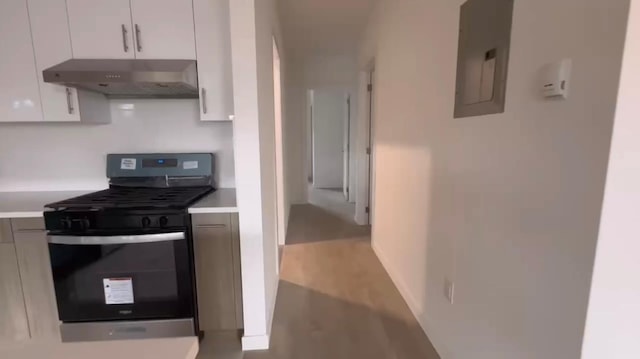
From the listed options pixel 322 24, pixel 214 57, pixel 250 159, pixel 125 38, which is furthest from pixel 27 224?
pixel 322 24

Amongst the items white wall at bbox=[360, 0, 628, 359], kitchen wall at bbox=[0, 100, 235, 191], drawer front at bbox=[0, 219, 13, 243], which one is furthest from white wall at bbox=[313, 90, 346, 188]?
drawer front at bbox=[0, 219, 13, 243]

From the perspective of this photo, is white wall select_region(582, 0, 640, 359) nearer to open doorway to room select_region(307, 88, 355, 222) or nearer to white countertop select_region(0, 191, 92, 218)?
white countertop select_region(0, 191, 92, 218)

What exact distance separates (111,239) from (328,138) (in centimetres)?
626

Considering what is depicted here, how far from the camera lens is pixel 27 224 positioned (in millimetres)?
1829

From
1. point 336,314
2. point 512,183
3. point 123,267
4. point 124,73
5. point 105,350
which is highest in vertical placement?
point 124,73

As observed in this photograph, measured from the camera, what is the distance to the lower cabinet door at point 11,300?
1859mm

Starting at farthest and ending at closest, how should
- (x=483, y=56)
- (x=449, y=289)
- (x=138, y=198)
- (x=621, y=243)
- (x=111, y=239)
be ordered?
(x=138, y=198)
(x=449, y=289)
(x=111, y=239)
(x=483, y=56)
(x=621, y=243)

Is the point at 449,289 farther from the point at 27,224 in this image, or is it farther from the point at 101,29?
the point at 101,29

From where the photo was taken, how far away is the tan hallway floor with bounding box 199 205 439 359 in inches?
77.8

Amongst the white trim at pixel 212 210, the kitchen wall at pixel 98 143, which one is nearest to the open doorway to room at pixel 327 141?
the kitchen wall at pixel 98 143

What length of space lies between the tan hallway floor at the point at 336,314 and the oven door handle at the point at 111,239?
755 mm

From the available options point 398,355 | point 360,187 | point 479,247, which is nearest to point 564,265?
point 479,247

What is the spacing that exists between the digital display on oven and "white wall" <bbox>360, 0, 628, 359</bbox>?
1.71 metres

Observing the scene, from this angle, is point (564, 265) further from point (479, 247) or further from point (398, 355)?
point (398, 355)
